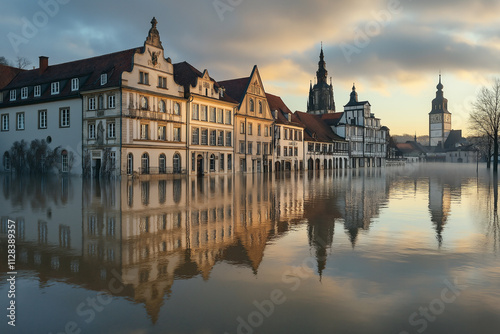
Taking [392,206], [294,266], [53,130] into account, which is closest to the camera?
[294,266]

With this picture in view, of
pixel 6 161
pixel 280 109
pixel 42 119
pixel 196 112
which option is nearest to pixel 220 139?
pixel 196 112

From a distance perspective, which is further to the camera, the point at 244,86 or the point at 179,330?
the point at 244,86

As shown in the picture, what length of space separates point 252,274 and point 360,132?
306 ft

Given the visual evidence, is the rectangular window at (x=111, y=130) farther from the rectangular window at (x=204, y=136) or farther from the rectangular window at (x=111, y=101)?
the rectangular window at (x=204, y=136)

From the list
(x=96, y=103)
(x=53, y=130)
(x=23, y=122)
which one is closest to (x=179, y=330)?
(x=96, y=103)

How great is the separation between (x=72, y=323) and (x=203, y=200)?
14.1 meters

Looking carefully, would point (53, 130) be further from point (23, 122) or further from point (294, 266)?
point (294, 266)

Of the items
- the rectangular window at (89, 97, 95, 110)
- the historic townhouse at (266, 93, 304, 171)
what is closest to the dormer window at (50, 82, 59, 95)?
the rectangular window at (89, 97, 95, 110)

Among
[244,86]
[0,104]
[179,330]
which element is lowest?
[179,330]

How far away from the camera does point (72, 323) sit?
5125 mm

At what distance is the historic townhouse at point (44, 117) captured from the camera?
140ft

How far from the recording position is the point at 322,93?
12400 cm

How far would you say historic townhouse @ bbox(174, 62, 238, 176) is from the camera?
156ft

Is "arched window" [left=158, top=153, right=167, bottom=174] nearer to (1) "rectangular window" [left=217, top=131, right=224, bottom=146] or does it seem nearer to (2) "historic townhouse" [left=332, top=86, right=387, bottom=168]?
(1) "rectangular window" [left=217, top=131, right=224, bottom=146]
